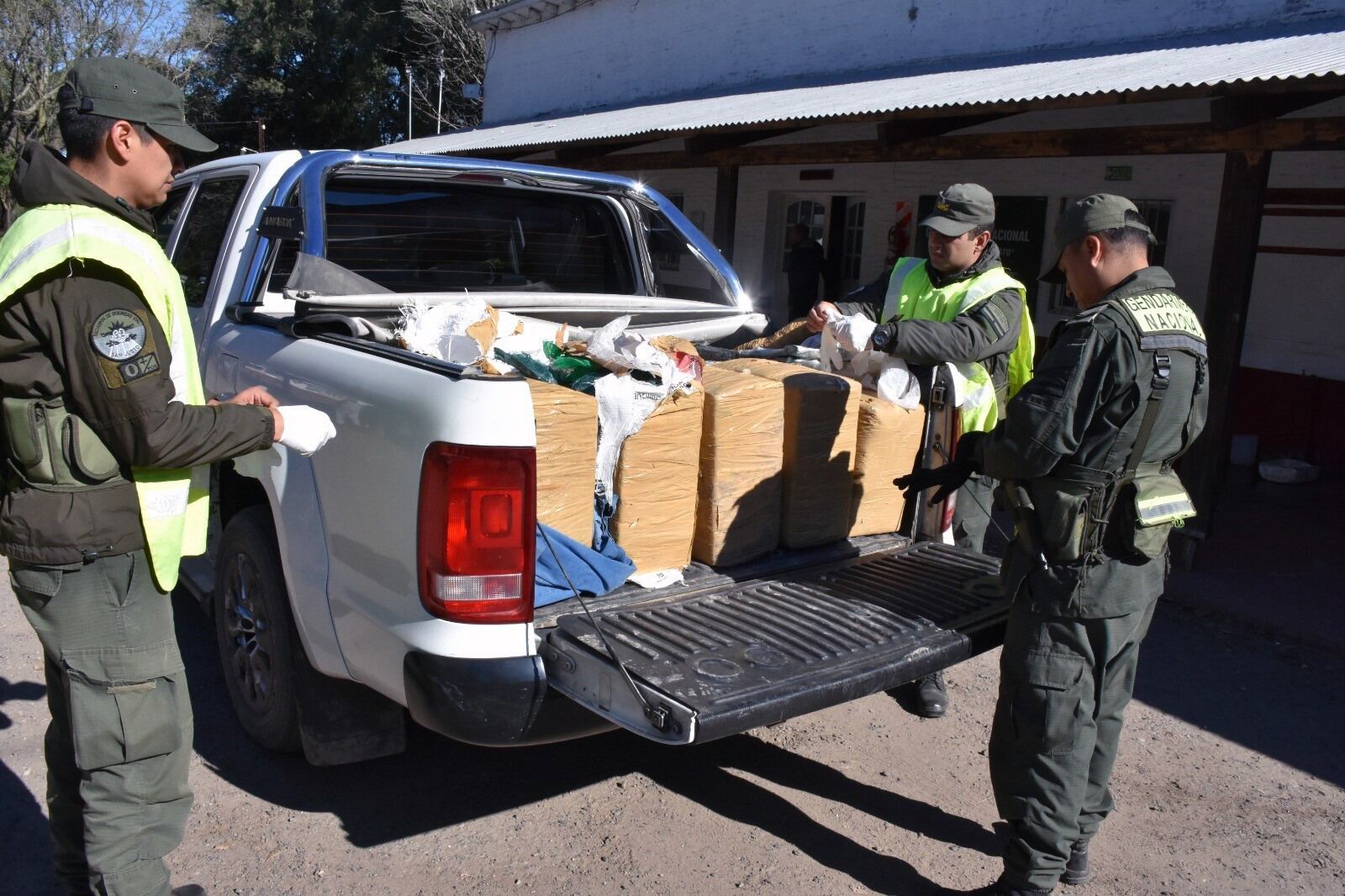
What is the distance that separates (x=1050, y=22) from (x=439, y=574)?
33.2 feet

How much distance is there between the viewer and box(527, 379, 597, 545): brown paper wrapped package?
292 centimetres

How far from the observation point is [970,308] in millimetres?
3783

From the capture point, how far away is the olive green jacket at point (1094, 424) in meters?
2.73

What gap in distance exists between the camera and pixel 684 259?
1476cm

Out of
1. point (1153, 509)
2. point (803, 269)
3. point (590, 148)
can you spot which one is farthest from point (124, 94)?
point (590, 148)

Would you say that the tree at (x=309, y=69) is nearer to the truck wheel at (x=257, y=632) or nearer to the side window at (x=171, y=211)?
the side window at (x=171, y=211)

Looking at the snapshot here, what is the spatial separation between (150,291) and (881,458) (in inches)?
Result: 94.8

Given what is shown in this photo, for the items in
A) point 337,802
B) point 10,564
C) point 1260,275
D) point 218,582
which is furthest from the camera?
point 1260,275

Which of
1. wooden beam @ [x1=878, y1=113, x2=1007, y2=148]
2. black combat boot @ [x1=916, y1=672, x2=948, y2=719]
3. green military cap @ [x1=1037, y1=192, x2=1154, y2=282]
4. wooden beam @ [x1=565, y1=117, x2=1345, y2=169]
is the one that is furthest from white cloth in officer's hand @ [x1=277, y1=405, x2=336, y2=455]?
wooden beam @ [x1=878, y1=113, x2=1007, y2=148]

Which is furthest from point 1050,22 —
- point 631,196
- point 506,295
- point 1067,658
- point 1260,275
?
point 1067,658

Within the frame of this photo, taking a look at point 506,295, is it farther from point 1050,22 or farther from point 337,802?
point 1050,22

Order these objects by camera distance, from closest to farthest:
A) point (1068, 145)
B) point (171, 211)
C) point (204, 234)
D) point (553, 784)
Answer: point (553, 784)
point (204, 234)
point (171, 211)
point (1068, 145)

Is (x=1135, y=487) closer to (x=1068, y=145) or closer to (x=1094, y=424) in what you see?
(x=1094, y=424)

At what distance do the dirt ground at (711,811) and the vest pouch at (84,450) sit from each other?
132cm
